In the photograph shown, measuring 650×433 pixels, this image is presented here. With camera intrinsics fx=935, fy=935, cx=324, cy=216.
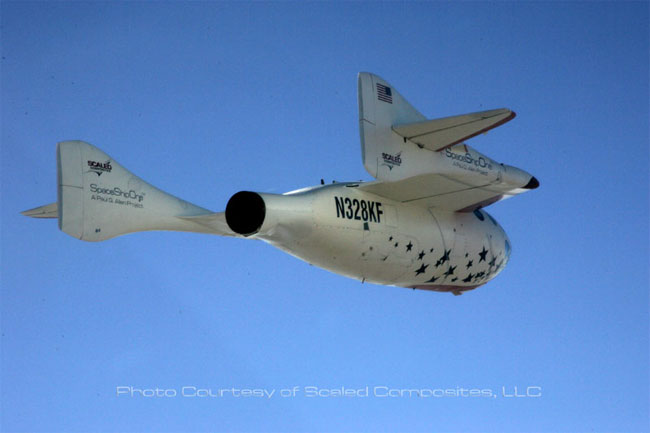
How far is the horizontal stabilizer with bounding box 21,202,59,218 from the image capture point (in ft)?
70.5

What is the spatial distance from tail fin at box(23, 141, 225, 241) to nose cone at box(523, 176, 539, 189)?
7.60 meters

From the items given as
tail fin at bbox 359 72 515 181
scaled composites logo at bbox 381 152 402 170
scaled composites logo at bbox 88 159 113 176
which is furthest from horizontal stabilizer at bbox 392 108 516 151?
scaled composites logo at bbox 88 159 113 176

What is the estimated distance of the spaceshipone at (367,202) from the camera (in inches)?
740

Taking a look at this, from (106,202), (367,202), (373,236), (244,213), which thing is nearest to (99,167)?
(106,202)

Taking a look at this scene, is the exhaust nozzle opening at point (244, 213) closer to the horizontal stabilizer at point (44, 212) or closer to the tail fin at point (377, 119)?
the tail fin at point (377, 119)

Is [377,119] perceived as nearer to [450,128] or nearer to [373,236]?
[450,128]

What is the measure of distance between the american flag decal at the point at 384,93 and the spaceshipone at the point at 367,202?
5 cm

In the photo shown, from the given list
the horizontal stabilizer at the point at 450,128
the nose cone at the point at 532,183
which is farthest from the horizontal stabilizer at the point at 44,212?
the nose cone at the point at 532,183

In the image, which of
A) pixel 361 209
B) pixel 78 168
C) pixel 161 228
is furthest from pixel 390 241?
pixel 78 168

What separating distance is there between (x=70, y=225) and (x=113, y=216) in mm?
998

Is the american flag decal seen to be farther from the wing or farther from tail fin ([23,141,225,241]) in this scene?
tail fin ([23,141,225,241])

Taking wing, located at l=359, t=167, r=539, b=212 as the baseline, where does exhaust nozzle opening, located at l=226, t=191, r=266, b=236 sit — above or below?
below

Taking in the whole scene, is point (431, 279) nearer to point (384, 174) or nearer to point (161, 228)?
point (384, 174)

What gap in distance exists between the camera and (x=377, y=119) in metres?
A: 19.1
